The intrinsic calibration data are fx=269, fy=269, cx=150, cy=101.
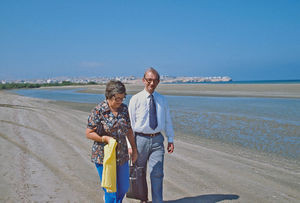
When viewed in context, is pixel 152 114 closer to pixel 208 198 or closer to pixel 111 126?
pixel 111 126

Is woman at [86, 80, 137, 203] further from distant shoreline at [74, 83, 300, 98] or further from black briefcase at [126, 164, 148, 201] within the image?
distant shoreline at [74, 83, 300, 98]

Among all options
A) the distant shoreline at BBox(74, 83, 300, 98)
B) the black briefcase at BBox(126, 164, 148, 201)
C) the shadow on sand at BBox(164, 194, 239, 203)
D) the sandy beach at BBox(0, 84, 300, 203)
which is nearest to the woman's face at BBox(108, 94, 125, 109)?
the black briefcase at BBox(126, 164, 148, 201)

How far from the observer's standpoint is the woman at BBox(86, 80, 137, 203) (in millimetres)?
2881

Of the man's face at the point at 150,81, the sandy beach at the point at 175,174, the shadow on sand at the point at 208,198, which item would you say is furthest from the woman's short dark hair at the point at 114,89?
the shadow on sand at the point at 208,198

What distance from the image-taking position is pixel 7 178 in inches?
183

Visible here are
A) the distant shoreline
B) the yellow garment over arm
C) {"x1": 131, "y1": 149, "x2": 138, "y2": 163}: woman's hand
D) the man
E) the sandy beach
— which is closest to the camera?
the yellow garment over arm

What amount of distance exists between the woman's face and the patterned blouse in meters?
0.05

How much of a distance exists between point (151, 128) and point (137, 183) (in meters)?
0.83

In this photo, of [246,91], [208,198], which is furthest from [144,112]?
[246,91]

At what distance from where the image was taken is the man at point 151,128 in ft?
11.3

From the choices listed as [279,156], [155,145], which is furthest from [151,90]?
[279,156]

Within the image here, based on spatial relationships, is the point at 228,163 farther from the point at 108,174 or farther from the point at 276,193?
the point at 108,174

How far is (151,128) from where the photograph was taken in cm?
345

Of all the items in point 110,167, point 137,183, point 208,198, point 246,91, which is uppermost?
point 246,91
